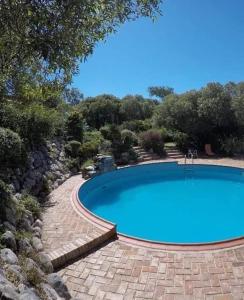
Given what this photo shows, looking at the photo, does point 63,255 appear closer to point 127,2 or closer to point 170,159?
point 127,2

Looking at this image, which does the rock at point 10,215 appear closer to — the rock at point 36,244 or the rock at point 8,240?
the rock at point 36,244

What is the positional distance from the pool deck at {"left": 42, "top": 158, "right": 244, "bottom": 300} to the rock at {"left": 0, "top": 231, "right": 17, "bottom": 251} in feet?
3.91

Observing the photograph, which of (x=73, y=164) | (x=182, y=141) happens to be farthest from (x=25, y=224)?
(x=182, y=141)

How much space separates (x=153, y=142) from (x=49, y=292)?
15404 millimetres

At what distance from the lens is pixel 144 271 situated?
18.2ft

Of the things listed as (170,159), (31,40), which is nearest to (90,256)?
(31,40)

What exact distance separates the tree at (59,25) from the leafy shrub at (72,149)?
36.0 ft

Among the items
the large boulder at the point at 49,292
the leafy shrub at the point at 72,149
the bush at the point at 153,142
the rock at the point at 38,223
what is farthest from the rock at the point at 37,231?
the bush at the point at 153,142

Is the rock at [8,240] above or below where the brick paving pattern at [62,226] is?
above

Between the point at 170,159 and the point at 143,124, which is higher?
the point at 143,124

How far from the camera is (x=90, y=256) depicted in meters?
6.24

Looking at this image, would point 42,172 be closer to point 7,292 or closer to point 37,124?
point 37,124

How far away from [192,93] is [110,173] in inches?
378

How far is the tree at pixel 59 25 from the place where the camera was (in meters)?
3.55
